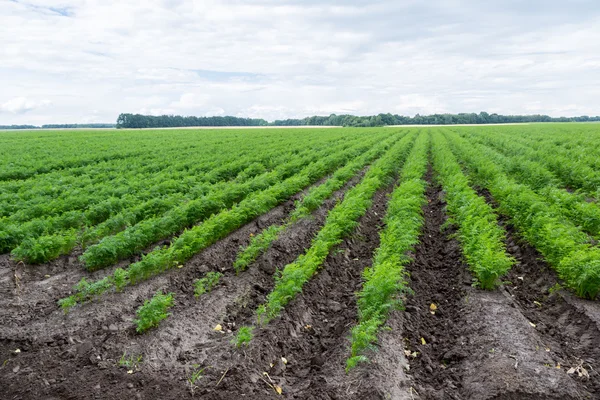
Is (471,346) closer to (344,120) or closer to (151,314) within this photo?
(151,314)

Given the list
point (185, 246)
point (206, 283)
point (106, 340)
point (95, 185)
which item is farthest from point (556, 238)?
point (95, 185)

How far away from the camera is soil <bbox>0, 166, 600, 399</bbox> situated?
181 inches

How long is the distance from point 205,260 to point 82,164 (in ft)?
58.2

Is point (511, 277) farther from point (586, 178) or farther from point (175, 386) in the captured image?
point (586, 178)

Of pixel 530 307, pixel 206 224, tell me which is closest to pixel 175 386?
pixel 206 224

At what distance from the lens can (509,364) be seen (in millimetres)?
4832

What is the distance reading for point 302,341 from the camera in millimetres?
5715

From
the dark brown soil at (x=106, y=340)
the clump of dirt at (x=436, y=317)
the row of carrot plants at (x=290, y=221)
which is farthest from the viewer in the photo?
the row of carrot plants at (x=290, y=221)

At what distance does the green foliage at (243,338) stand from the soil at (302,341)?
0.09 metres

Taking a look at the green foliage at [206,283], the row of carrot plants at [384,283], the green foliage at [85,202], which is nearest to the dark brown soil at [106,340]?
the green foliage at [206,283]

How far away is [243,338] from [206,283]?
7.34 ft

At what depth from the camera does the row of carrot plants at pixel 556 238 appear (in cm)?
646

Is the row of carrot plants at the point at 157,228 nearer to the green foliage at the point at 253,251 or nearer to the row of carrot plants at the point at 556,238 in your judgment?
A: the green foliage at the point at 253,251

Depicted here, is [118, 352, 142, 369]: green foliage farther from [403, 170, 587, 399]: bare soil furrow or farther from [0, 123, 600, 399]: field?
[403, 170, 587, 399]: bare soil furrow
